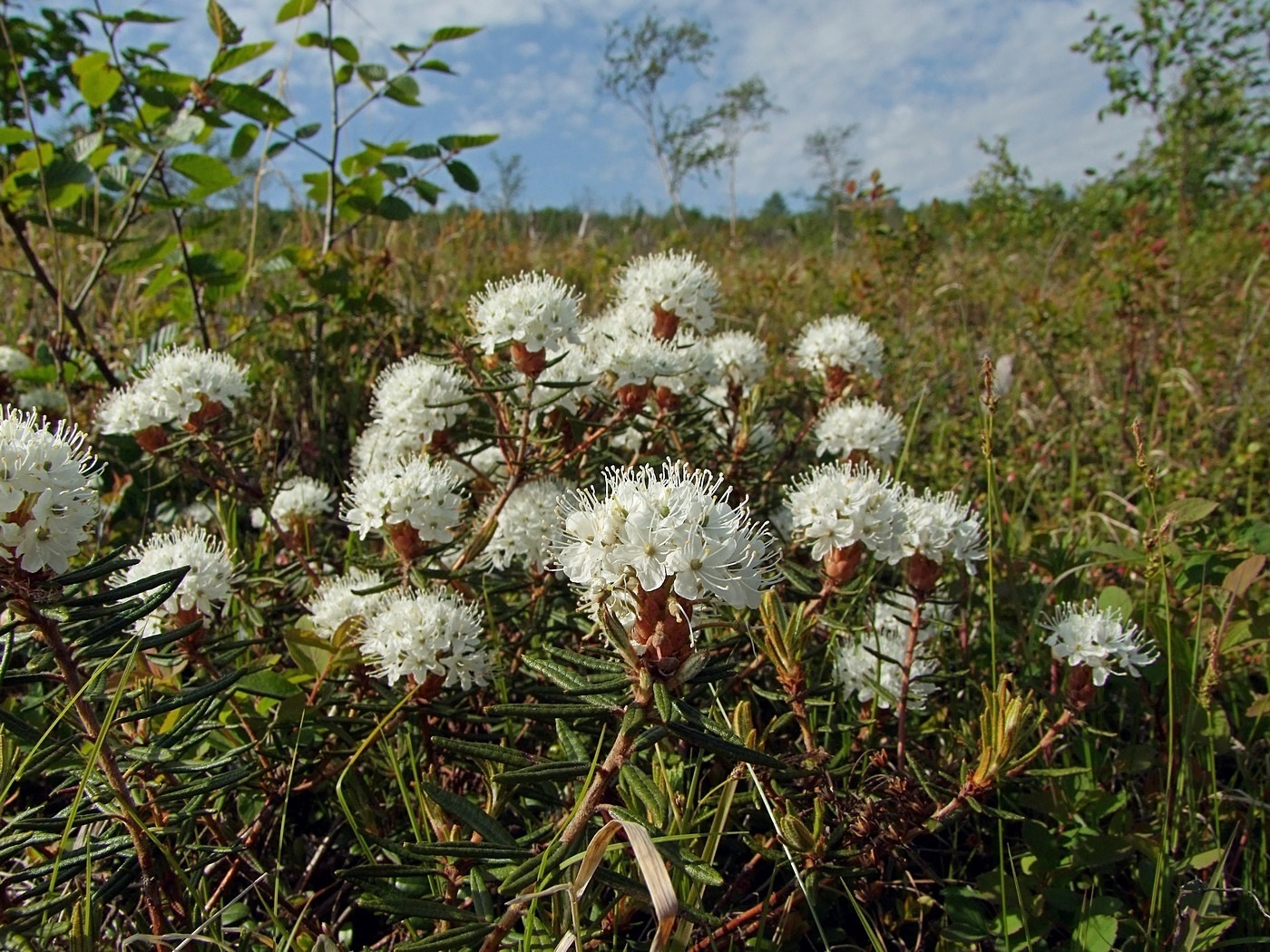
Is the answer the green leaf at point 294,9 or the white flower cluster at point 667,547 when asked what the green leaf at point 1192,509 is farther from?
the green leaf at point 294,9

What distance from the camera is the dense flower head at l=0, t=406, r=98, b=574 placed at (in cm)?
131

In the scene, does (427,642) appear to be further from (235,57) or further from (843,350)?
(235,57)

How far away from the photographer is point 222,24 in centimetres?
314

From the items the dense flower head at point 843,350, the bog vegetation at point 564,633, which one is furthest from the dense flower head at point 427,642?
the dense flower head at point 843,350

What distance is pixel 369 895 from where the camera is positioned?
4.26 ft

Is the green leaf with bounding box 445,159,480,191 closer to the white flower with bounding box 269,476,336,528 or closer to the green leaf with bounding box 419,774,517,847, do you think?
the white flower with bounding box 269,476,336,528

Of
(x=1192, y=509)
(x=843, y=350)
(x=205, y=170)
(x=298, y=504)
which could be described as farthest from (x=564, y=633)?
→ (x=205, y=170)

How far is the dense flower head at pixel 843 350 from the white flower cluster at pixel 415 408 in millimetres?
1288

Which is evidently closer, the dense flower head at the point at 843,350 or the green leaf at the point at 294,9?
the dense flower head at the point at 843,350

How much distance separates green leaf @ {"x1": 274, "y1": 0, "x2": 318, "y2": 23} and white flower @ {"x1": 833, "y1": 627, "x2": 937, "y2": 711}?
3249 millimetres

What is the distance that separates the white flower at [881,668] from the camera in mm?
2154

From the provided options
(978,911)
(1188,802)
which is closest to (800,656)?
(978,911)

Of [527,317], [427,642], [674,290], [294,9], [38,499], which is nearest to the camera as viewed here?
[38,499]

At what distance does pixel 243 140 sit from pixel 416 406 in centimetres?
215
